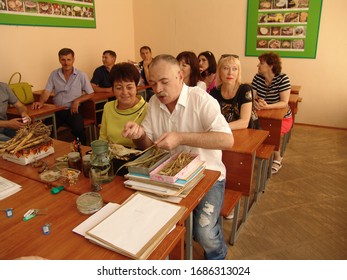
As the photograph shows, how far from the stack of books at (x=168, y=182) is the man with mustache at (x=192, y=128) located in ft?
0.51

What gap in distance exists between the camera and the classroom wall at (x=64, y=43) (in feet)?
12.7

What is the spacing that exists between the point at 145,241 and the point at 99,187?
46 cm

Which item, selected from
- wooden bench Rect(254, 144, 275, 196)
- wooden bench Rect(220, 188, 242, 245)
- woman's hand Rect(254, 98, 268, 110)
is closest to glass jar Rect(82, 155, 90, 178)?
wooden bench Rect(220, 188, 242, 245)

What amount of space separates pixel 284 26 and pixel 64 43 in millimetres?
3672

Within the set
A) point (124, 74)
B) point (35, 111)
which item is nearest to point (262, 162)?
point (124, 74)

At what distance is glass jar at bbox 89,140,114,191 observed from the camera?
1.32 meters

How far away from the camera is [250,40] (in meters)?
5.23

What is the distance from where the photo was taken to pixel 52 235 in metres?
1.02

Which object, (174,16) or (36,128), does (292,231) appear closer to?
(36,128)

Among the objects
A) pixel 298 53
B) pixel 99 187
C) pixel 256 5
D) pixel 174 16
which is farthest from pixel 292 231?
pixel 174 16

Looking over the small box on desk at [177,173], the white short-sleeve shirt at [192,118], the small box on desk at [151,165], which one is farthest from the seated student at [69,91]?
the small box on desk at [177,173]

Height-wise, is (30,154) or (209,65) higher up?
(209,65)

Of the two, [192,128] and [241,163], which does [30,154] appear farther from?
[241,163]

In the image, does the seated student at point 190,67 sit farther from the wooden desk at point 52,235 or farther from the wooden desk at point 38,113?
the wooden desk at point 52,235
